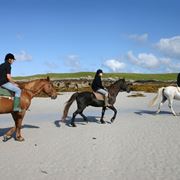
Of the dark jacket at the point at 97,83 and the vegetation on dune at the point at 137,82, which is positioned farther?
the vegetation on dune at the point at 137,82

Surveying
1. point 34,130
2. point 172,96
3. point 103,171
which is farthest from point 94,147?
point 172,96

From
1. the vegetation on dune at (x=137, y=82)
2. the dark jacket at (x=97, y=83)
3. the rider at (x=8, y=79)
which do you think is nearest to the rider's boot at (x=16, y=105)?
the rider at (x=8, y=79)

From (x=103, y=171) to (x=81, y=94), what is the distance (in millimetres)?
7816

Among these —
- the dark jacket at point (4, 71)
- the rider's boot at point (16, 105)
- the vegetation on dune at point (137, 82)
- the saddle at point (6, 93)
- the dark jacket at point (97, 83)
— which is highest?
the dark jacket at point (4, 71)

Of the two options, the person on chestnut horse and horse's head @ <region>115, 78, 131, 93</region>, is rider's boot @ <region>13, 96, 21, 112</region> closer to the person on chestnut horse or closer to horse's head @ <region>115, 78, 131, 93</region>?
the person on chestnut horse

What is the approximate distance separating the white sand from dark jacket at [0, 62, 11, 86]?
85.3 inches

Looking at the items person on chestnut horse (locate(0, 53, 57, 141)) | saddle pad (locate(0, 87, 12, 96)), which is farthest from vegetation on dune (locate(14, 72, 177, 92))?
saddle pad (locate(0, 87, 12, 96))

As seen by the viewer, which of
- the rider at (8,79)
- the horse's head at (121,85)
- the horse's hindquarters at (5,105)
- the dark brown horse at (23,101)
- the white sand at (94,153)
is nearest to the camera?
the white sand at (94,153)

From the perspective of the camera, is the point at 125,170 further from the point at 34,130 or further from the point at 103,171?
the point at 34,130

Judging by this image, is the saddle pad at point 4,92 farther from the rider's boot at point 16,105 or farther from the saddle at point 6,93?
the rider's boot at point 16,105

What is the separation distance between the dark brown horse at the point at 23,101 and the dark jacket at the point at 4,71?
62cm

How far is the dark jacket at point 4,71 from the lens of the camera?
11.4 m

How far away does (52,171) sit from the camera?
810 centimetres

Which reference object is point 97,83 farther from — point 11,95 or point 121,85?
point 11,95
